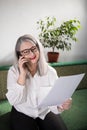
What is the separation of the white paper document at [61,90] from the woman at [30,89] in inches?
5.6

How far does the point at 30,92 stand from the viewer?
1.75m

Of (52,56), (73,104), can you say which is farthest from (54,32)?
(73,104)

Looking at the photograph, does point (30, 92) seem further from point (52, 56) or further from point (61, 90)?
point (52, 56)

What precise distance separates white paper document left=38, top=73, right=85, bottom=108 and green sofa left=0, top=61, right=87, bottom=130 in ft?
1.47

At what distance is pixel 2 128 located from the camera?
179 cm

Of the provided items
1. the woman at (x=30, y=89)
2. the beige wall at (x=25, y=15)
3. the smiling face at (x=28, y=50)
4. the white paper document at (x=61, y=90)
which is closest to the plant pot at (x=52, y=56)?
the beige wall at (x=25, y=15)

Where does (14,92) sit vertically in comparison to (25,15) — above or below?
below

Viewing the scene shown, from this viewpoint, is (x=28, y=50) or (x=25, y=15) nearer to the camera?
(x=28, y=50)

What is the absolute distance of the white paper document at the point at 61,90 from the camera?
1.43m

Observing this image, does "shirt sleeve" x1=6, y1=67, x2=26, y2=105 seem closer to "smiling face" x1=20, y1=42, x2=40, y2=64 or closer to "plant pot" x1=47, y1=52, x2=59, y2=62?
"smiling face" x1=20, y1=42, x2=40, y2=64

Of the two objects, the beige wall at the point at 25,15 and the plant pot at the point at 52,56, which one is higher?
the beige wall at the point at 25,15

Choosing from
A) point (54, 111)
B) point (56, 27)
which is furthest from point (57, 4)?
point (54, 111)

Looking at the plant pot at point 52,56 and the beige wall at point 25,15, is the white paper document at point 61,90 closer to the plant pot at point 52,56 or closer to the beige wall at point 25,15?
the plant pot at point 52,56

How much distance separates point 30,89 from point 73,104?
768 millimetres
